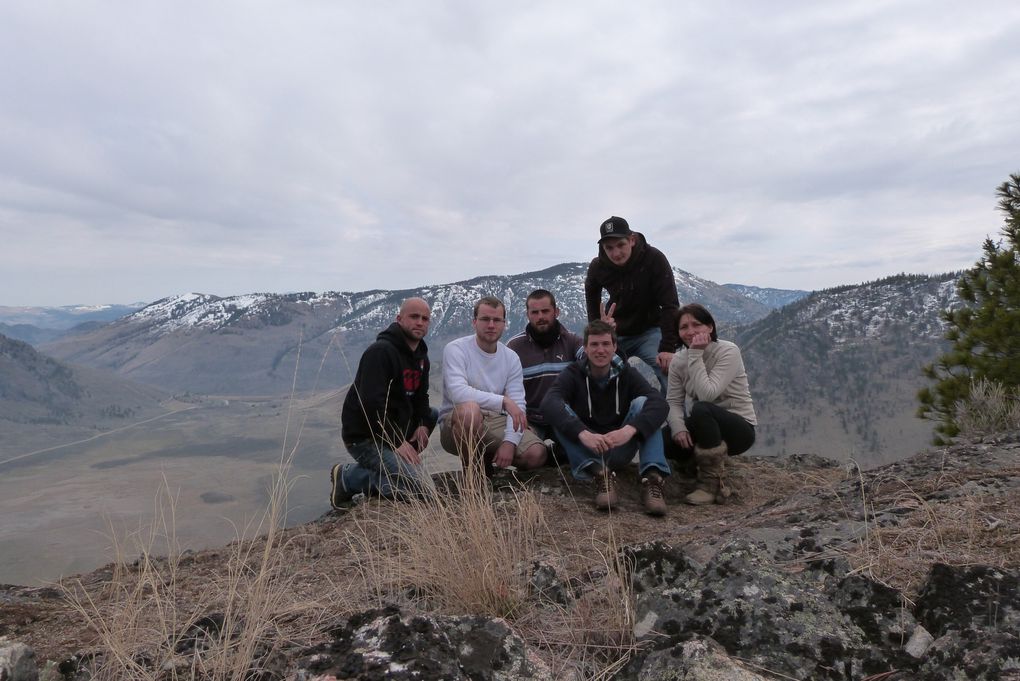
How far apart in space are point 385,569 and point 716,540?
1.70 meters

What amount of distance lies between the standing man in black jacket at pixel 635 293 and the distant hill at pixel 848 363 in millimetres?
102400

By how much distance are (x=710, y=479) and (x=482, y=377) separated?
242cm

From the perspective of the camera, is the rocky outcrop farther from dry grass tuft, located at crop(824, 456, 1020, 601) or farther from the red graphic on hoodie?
the red graphic on hoodie

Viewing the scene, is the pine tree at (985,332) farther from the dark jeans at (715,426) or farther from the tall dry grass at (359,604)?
the tall dry grass at (359,604)

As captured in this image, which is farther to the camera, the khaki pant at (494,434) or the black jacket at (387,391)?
the khaki pant at (494,434)

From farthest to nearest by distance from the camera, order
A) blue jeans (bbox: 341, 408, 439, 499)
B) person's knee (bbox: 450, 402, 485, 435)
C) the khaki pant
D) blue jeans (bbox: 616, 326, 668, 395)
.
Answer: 1. blue jeans (bbox: 616, 326, 668, 395)
2. the khaki pant
3. blue jeans (bbox: 341, 408, 439, 499)
4. person's knee (bbox: 450, 402, 485, 435)

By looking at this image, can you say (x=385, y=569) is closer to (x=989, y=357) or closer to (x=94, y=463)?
(x=989, y=357)

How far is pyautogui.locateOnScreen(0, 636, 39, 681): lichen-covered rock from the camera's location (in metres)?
1.80

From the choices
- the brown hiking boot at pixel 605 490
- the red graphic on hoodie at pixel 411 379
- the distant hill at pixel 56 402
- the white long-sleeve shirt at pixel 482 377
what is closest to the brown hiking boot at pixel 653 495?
the brown hiking boot at pixel 605 490

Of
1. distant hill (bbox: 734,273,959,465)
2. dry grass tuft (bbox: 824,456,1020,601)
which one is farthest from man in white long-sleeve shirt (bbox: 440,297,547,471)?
distant hill (bbox: 734,273,959,465)

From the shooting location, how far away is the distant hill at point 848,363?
335 feet

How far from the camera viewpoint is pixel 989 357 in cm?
860

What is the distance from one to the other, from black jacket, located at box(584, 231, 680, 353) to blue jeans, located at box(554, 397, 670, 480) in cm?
125

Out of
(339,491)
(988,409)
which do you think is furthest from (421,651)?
(988,409)
